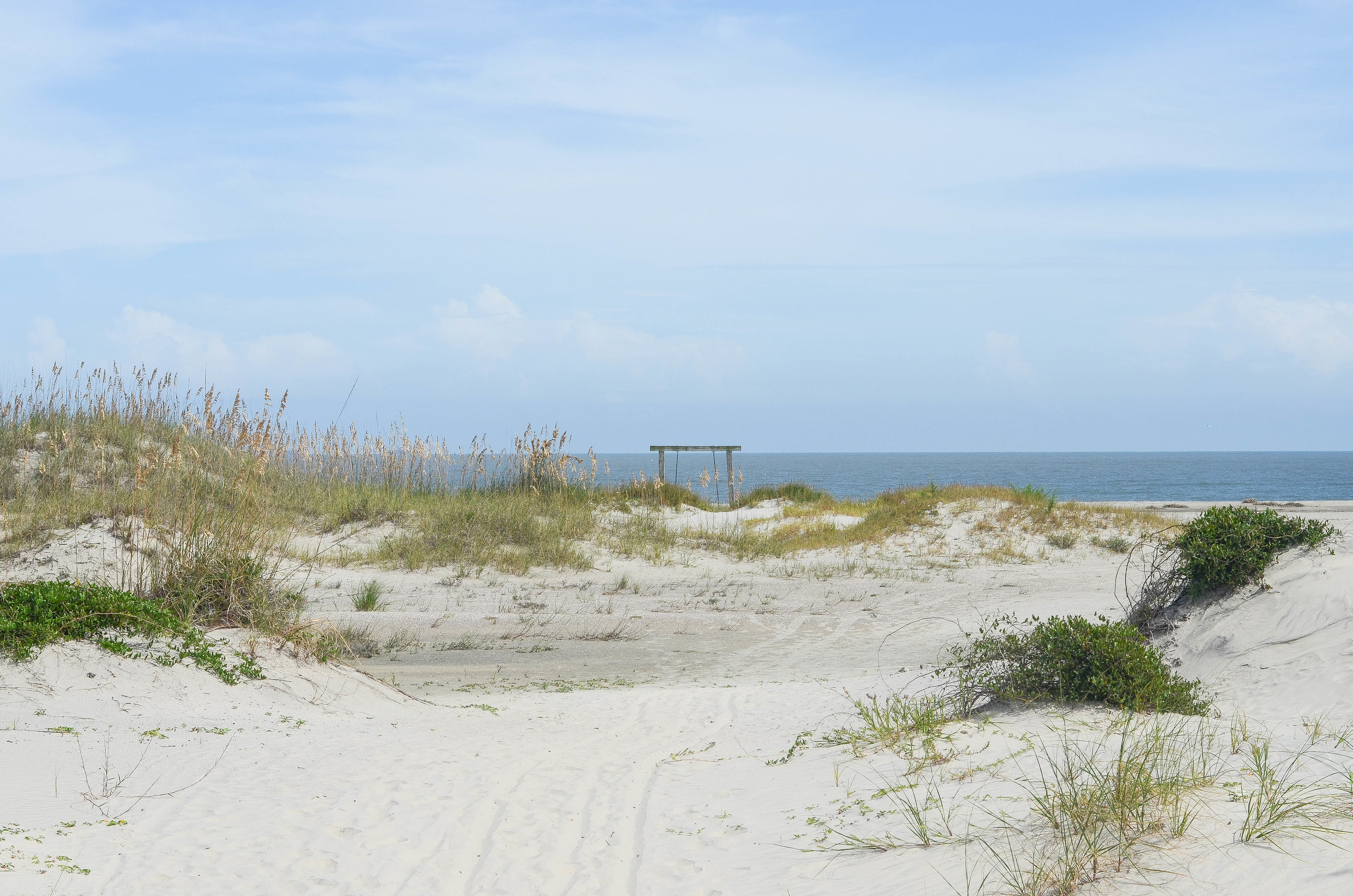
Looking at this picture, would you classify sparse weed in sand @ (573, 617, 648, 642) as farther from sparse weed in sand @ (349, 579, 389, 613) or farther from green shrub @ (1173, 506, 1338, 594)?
green shrub @ (1173, 506, 1338, 594)

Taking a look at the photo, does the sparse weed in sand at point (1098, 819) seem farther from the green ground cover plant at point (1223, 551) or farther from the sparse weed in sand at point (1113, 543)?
the sparse weed in sand at point (1113, 543)

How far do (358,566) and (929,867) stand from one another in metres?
11.6

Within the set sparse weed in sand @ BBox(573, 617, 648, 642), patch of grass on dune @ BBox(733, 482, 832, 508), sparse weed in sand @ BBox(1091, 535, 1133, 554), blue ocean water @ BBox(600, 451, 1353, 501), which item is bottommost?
blue ocean water @ BBox(600, 451, 1353, 501)

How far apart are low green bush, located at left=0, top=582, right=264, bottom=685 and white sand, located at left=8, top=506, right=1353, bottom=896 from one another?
0.11 meters

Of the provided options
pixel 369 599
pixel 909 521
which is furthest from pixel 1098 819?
pixel 909 521

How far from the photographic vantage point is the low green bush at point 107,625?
21.2ft

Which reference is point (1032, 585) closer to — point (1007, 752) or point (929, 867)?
point (1007, 752)

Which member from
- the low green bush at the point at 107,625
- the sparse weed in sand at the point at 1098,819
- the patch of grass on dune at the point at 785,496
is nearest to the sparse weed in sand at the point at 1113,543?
the patch of grass on dune at the point at 785,496

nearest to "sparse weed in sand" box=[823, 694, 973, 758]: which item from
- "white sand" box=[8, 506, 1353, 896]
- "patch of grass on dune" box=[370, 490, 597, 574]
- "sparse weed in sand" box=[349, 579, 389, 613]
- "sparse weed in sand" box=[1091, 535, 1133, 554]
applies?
"white sand" box=[8, 506, 1353, 896]

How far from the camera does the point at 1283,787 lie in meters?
3.84

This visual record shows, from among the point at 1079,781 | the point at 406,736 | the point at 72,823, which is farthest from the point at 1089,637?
the point at 72,823

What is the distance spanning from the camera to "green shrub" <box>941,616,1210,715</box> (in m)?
5.55

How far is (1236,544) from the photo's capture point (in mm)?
7695

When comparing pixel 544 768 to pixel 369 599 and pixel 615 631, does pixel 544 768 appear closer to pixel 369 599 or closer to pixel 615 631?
pixel 615 631
